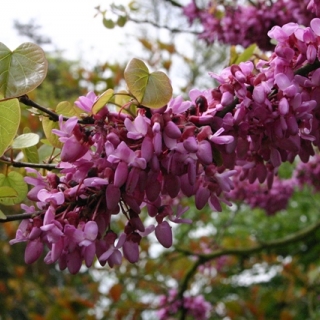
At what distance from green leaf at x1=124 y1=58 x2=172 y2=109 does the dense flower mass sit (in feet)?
0.07

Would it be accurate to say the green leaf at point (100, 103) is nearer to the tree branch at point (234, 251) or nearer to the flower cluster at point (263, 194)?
the flower cluster at point (263, 194)

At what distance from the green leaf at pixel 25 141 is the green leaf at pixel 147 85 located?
232 mm

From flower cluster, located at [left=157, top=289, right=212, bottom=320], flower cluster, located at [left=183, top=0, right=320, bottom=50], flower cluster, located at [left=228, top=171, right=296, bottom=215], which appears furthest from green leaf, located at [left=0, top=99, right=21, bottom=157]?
flower cluster, located at [left=157, top=289, right=212, bottom=320]

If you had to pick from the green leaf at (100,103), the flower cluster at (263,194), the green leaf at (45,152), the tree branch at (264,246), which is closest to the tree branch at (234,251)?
the tree branch at (264,246)

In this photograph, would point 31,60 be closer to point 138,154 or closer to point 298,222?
point 138,154

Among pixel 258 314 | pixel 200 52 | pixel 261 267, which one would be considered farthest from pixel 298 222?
pixel 200 52

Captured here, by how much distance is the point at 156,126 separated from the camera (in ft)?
2.11

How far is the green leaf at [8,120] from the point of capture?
2.20 feet

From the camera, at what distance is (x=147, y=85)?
0.68 meters

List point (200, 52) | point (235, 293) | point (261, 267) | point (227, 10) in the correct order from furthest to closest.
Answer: point (200, 52) → point (235, 293) → point (261, 267) → point (227, 10)

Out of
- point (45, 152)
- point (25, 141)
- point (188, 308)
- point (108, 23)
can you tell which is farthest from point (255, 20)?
point (188, 308)

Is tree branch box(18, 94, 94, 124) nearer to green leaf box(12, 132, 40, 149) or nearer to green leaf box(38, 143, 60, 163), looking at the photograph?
Answer: green leaf box(12, 132, 40, 149)

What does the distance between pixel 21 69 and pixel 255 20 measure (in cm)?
120

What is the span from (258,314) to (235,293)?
101 cm
